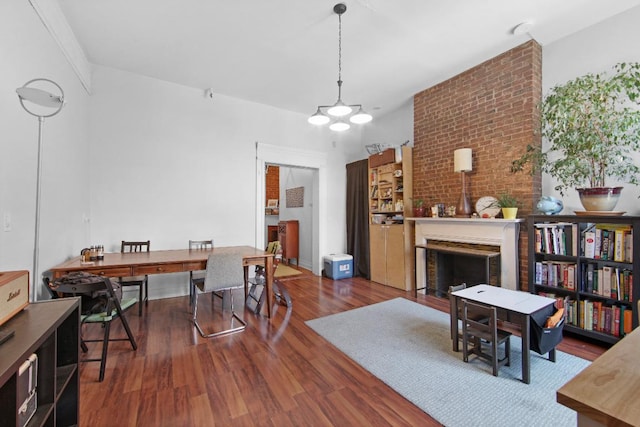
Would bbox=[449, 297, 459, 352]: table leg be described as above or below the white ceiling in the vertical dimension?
below

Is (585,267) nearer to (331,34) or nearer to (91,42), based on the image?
(331,34)

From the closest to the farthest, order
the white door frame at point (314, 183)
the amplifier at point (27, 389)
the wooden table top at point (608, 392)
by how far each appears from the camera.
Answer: the wooden table top at point (608, 392)
the amplifier at point (27, 389)
the white door frame at point (314, 183)

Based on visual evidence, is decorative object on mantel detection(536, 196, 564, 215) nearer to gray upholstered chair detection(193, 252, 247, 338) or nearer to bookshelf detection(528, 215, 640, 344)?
bookshelf detection(528, 215, 640, 344)

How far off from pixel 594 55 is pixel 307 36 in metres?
2.97

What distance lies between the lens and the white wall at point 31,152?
5.80ft

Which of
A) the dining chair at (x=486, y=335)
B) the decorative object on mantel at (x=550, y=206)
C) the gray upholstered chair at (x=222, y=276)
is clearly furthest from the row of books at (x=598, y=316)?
the gray upholstered chair at (x=222, y=276)

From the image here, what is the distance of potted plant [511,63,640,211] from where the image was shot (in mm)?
2383

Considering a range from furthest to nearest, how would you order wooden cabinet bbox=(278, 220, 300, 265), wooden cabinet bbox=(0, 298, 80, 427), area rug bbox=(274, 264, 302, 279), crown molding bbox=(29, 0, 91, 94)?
wooden cabinet bbox=(278, 220, 300, 265) → area rug bbox=(274, 264, 302, 279) → crown molding bbox=(29, 0, 91, 94) → wooden cabinet bbox=(0, 298, 80, 427)

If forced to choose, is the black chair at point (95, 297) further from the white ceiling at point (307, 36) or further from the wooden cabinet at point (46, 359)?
the white ceiling at point (307, 36)

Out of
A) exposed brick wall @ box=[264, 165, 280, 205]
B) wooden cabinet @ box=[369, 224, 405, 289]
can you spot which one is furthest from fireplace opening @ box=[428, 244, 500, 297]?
exposed brick wall @ box=[264, 165, 280, 205]

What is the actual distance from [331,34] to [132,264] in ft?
10.0

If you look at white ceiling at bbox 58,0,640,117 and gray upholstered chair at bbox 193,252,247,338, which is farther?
gray upholstered chair at bbox 193,252,247,338

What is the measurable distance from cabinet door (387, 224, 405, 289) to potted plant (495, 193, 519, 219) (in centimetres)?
146

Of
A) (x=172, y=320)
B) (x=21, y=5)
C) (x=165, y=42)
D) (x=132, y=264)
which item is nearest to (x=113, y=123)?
(x=165, y=42)
